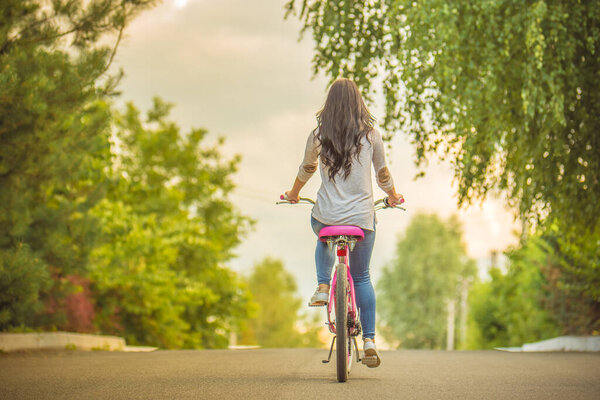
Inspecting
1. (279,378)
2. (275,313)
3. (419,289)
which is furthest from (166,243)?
(275,313)

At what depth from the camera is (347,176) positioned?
6.43 meters

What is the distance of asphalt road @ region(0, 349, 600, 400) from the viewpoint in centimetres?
594

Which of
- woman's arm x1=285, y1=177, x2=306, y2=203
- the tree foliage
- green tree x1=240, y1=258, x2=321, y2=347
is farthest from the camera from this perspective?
green tree x1=240, y1=258, x2=321, y2=347

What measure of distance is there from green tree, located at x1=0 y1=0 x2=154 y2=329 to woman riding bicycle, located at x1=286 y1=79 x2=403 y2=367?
370cm

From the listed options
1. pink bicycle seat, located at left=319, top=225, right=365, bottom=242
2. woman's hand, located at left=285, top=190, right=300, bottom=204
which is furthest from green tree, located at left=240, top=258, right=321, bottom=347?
pink bicycle seat, located at left=319, top=225, right=365, bottom=242

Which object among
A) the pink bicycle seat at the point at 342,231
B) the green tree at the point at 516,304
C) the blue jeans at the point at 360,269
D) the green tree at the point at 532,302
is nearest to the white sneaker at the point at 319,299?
the blue jeans at the point at 360,269

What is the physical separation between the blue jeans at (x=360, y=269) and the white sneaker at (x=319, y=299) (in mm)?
131

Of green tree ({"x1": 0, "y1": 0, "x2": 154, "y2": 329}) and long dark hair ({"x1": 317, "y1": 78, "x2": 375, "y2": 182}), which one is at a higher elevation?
green tree ({"x1": 0, "y1": 0, "x2": 154, "y2": 329})

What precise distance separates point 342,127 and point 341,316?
1.38m

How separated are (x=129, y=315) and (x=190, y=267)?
869cm

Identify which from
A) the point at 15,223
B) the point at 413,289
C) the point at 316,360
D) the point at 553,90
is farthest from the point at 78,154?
the point at 413,289

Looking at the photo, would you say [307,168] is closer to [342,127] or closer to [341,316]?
[342,127]

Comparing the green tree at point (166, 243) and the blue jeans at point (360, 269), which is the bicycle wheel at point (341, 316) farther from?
the green tree at point (166, 243)

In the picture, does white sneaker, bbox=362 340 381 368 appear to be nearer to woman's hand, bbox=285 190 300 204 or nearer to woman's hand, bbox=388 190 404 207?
woman's hand, bbox=388 190 404 207
